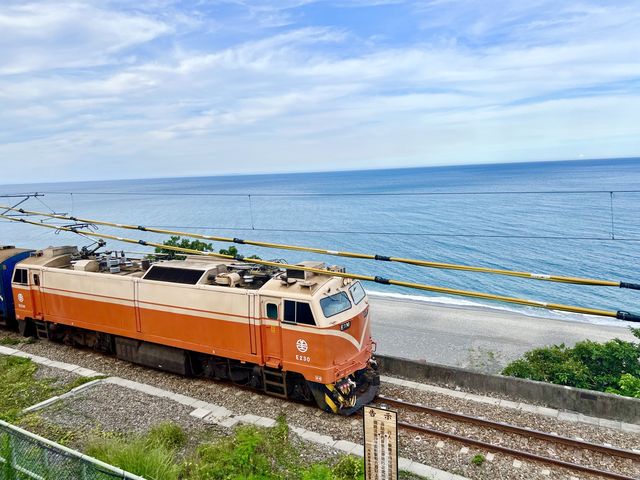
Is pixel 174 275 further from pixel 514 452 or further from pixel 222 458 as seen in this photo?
pixel 514 452

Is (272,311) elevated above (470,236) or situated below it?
above

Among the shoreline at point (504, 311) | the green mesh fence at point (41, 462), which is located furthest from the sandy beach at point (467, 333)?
the green mesh fence at point (41, 462)

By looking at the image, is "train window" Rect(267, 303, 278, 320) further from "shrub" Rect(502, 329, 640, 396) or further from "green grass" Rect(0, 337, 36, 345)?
"green grass" Rect(0, 337, 36, 345)

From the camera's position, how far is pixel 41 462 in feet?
25.8

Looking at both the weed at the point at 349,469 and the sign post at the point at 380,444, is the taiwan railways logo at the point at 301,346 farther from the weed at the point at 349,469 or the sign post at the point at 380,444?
the sign post at the point at 380,444

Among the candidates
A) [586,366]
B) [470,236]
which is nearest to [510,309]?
[470,236]

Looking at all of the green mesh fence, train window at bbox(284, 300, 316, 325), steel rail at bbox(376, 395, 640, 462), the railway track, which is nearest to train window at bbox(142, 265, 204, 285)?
train window at bbox(284, 300, 316, 325)

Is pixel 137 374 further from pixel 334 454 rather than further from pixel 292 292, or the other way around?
pixel 334 454

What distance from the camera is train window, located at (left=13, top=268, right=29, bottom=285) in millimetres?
18453

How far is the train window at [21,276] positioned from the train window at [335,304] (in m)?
12.6

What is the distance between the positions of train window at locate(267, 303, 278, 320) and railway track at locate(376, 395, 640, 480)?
3.98 m

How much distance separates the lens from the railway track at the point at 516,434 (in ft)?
33.4

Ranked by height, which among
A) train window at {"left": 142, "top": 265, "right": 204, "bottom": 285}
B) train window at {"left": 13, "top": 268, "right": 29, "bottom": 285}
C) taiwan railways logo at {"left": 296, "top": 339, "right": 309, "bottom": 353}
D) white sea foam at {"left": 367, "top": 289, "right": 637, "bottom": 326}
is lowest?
white sea foam at {"left": 367, "top": 289, "right": 637, "bottom": 326}

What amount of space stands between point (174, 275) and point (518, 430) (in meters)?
9.87
